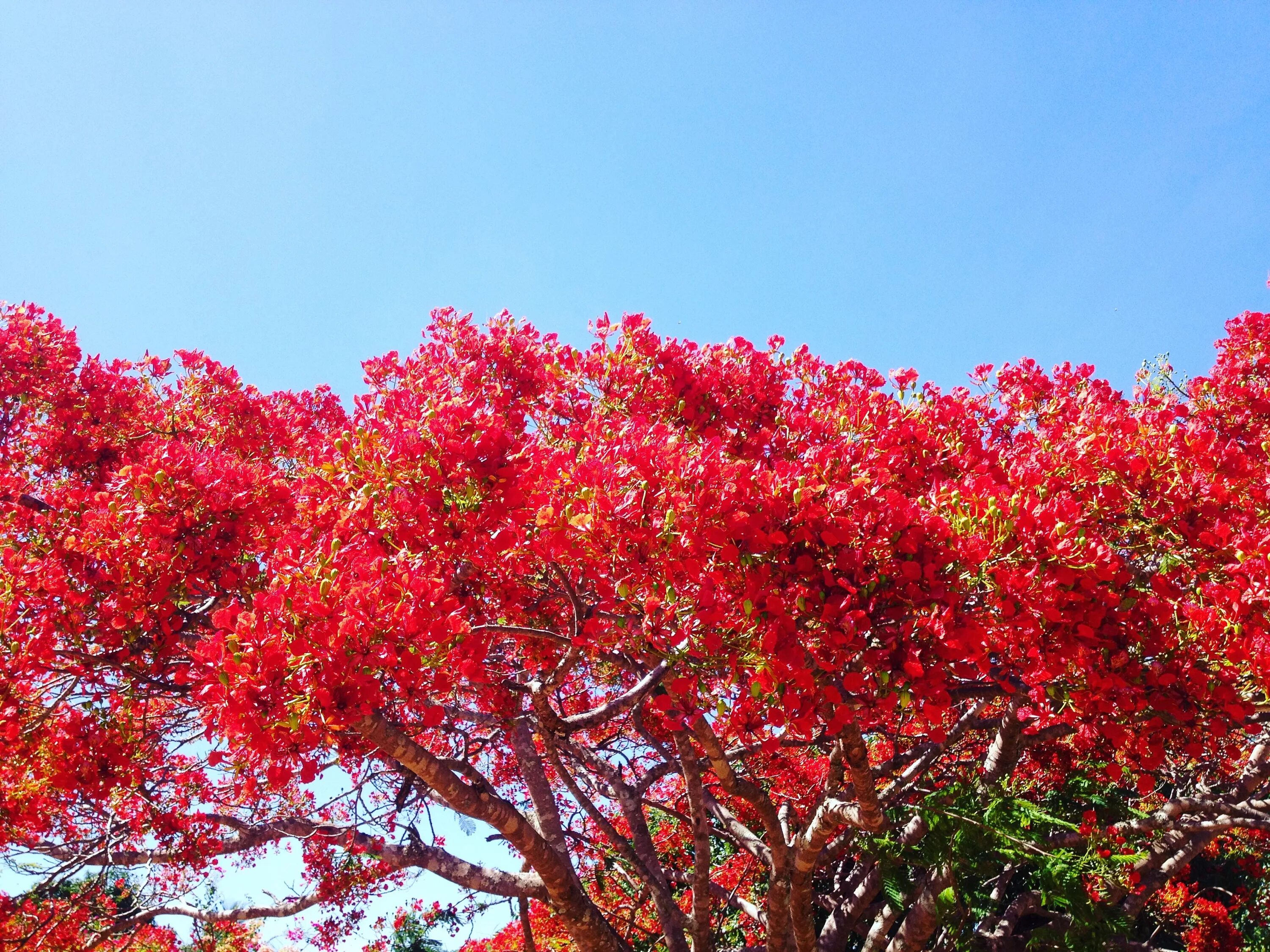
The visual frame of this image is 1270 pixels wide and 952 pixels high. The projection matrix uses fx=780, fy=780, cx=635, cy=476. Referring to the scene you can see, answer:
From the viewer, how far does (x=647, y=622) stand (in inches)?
151

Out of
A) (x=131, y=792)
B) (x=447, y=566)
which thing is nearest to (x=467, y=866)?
(x=131, y=792)

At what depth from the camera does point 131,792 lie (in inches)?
226

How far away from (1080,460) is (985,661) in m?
1.84

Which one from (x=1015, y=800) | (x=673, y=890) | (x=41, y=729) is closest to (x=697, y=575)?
(x=1015, y=800)

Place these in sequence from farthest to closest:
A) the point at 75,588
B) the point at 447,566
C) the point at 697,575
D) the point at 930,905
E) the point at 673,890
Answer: the point at 673,890
the point at 930,905
the point at 75,588
the point at 447,566
the point at 697,575

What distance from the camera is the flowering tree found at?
12.1 feet

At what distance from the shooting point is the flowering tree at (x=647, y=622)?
3.69 m

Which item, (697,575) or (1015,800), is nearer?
(697,575)

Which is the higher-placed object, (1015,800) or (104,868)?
(104,868)

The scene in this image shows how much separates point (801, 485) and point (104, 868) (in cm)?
599

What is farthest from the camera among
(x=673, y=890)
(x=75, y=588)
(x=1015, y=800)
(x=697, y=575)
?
(x=673, y=890)

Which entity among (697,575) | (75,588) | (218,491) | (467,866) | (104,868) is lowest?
(697,575)

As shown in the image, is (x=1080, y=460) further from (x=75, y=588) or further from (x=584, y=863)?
(x=584, y=863)

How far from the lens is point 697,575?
3703 millimetres
